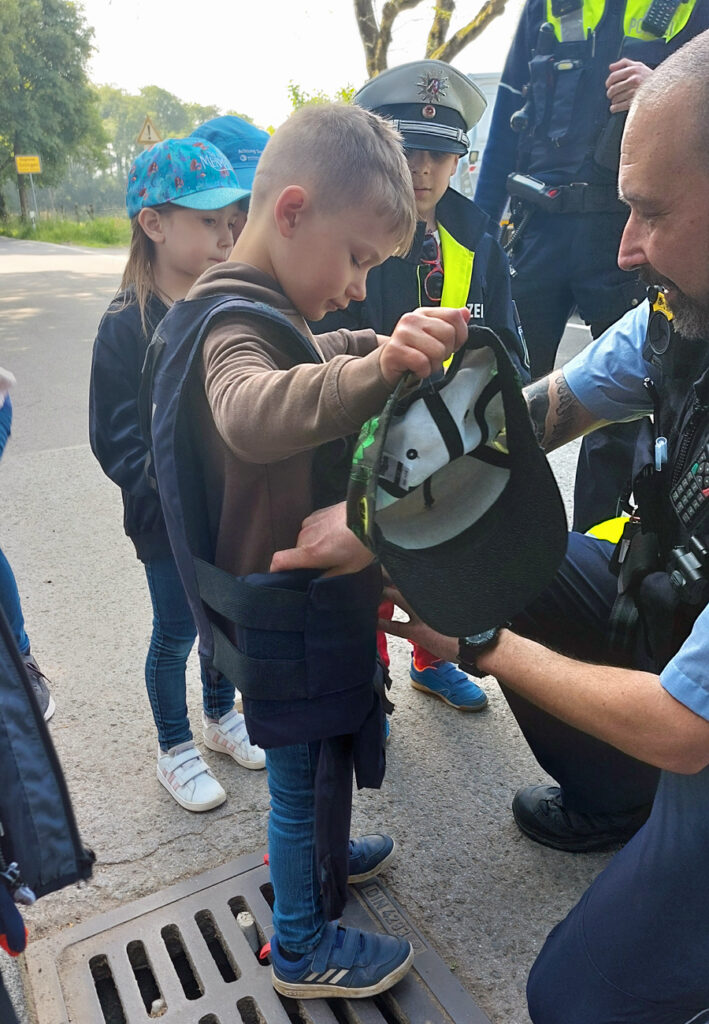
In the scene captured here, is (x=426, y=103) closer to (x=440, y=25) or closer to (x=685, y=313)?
(x=685, y=313)

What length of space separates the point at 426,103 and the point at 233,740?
1910 mm

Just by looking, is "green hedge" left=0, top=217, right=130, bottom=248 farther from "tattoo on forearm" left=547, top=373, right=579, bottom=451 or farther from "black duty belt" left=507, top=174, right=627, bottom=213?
"tattoo on forearm" left=547, top=373, right=579, bottom=451

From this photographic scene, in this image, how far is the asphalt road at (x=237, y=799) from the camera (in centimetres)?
172

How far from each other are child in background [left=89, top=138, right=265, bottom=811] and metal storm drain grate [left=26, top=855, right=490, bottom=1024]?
313mm

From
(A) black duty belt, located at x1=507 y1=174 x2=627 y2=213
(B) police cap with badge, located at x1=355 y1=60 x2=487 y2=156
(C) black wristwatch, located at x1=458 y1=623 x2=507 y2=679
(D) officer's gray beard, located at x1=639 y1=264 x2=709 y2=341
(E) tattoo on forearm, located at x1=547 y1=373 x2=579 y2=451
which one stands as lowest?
(C) black wristwatch, located at x1=458 y1=623 x2=507 y2=679

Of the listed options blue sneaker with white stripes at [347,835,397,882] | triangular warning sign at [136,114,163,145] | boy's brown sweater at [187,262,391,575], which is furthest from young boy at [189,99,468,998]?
triangular warning sign at [136,114,163,145]

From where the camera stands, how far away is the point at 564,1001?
1412 mm

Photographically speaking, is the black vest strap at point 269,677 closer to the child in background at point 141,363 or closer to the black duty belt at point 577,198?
the child in background at point 141,363

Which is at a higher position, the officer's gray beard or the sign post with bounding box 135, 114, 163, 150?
the sign post with bounding box 135, 114, 163, 150

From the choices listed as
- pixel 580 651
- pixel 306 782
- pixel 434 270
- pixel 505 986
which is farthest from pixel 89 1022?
pixel 434 270

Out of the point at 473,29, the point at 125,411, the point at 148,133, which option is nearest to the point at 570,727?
the point at 125,411

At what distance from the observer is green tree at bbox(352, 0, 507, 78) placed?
12.3 metres

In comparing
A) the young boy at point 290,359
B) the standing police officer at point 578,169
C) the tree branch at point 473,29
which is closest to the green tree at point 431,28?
the tree branch at point 473,29

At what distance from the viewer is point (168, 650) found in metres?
2.04
